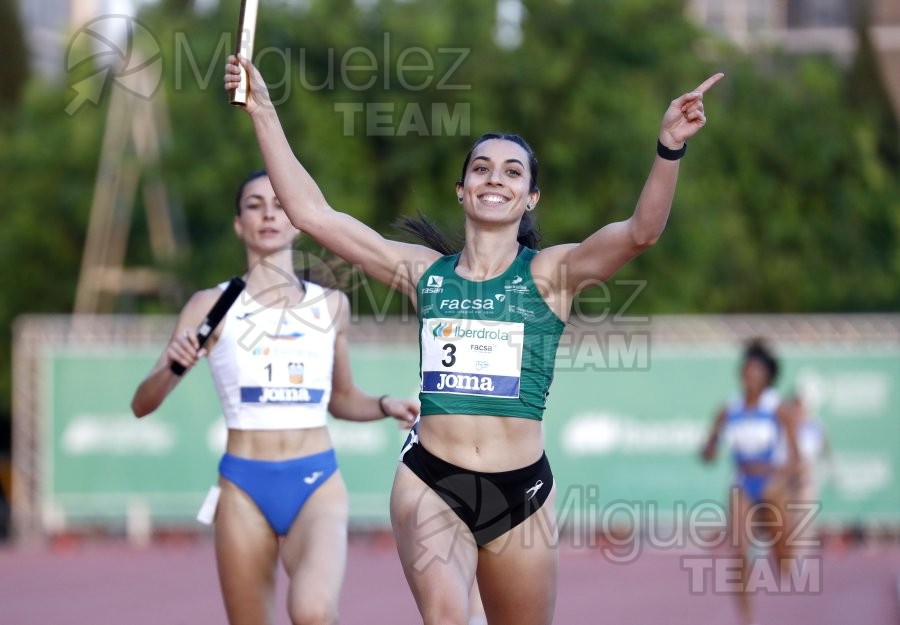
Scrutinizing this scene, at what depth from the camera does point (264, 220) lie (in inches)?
273

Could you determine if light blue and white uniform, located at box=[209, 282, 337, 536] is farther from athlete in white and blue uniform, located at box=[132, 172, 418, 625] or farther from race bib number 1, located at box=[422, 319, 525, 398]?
race bib number 1, located at box=[422, 319, 525, 398]

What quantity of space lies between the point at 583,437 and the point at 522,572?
45.7 ft

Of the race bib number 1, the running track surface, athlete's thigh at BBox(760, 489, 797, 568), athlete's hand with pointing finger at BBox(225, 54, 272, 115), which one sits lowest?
the running track surface

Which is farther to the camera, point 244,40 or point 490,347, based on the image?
point 490,347

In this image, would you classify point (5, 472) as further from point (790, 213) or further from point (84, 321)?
point (790, 213)

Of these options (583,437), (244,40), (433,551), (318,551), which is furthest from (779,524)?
(244,40)

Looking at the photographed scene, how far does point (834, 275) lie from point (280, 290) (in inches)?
980

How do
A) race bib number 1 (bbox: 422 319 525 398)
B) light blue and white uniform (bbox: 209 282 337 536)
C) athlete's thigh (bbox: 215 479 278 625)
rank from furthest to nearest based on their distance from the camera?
1. light blue and white uniform (bbox: 209 282 337 536)
2. athlete's thigh (bbox: 215 479 278 625)
3. race bib number 1 (bbox: 422 319 525 398)

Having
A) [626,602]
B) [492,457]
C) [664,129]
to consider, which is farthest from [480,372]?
[626,602]

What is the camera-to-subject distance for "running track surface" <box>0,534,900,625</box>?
12.4 metres

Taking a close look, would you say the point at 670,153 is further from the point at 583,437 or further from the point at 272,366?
the point at 583,437

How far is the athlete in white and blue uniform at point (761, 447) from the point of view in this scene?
1196 cm

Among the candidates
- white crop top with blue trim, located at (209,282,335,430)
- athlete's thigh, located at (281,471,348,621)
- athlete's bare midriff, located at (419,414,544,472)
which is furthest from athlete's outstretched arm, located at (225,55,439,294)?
athlete's thigh, located at (281,471,348,621)

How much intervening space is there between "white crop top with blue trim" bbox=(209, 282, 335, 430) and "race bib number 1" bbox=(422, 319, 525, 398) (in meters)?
1.39
